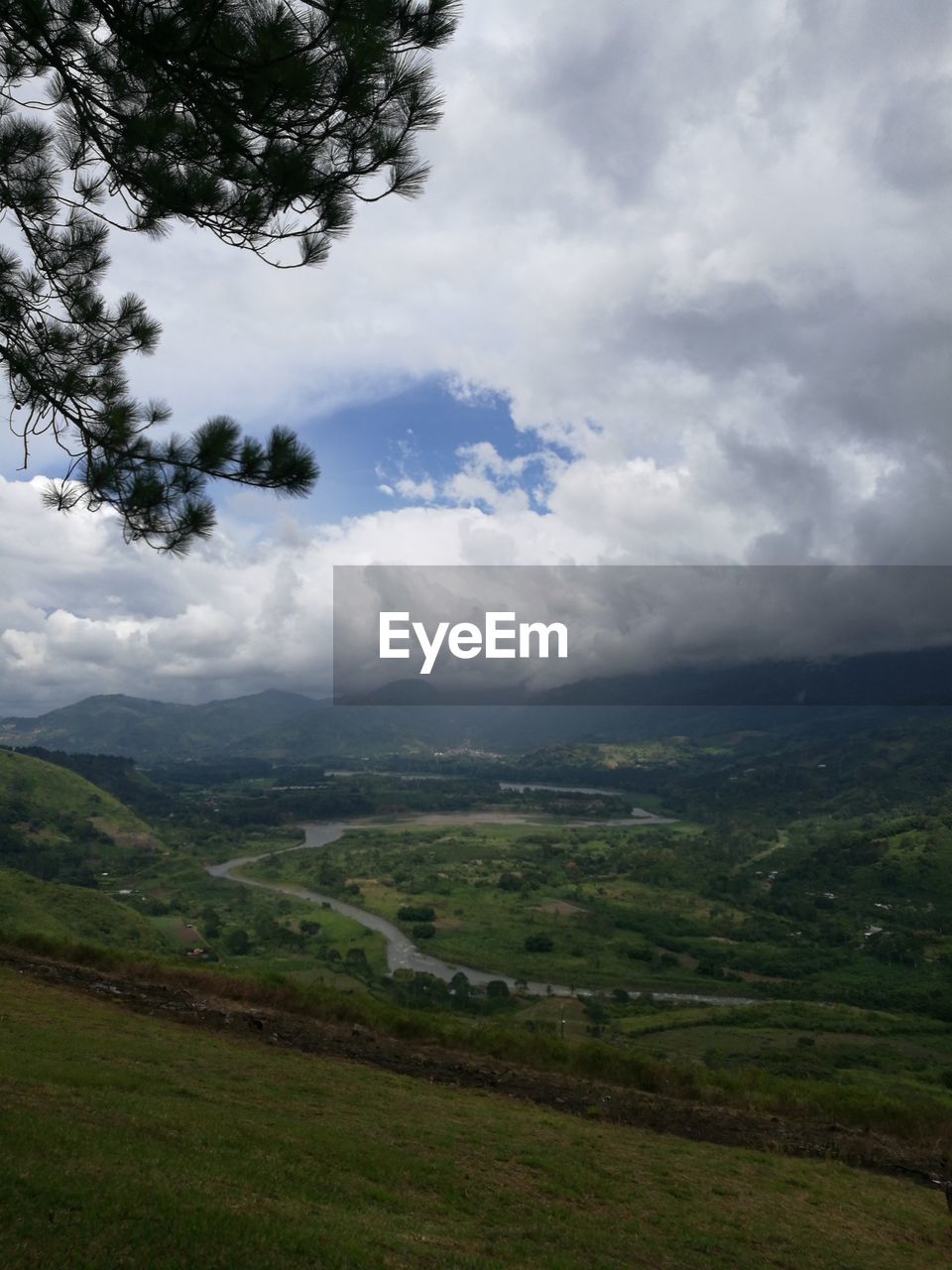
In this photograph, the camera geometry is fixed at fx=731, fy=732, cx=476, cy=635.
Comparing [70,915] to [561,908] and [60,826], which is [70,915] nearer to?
[561,908]

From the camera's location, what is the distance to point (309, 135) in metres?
7.96

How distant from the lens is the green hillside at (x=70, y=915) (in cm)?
4424

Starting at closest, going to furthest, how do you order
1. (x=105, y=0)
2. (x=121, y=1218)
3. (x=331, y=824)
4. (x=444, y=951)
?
(x=121, y=1218)
(x=105, y=0)
(x=444, y=951)
(x=331, y=824)

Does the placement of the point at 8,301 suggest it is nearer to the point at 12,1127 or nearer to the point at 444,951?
the point at 12,1127

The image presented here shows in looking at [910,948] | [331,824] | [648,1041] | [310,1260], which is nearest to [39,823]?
[331,824]

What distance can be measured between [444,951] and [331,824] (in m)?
96.8

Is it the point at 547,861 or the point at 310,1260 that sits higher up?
the point at 310,1260

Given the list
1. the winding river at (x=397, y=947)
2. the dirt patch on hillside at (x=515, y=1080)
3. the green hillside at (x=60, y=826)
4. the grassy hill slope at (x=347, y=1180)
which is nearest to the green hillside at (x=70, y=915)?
the winding river at (x=397, y=947)

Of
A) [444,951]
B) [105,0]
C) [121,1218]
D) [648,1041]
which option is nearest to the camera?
[121,1218]

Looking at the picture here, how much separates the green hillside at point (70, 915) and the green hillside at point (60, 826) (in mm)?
37116

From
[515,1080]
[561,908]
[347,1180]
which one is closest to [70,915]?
[515,1080]

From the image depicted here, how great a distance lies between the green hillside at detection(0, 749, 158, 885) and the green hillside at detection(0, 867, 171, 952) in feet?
122

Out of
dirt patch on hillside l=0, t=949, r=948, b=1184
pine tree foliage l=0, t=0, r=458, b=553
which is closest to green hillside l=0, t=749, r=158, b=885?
dirt patch on hillside l=0, t=949, r=948, b=1184

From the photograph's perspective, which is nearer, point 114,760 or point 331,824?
point 331,824
